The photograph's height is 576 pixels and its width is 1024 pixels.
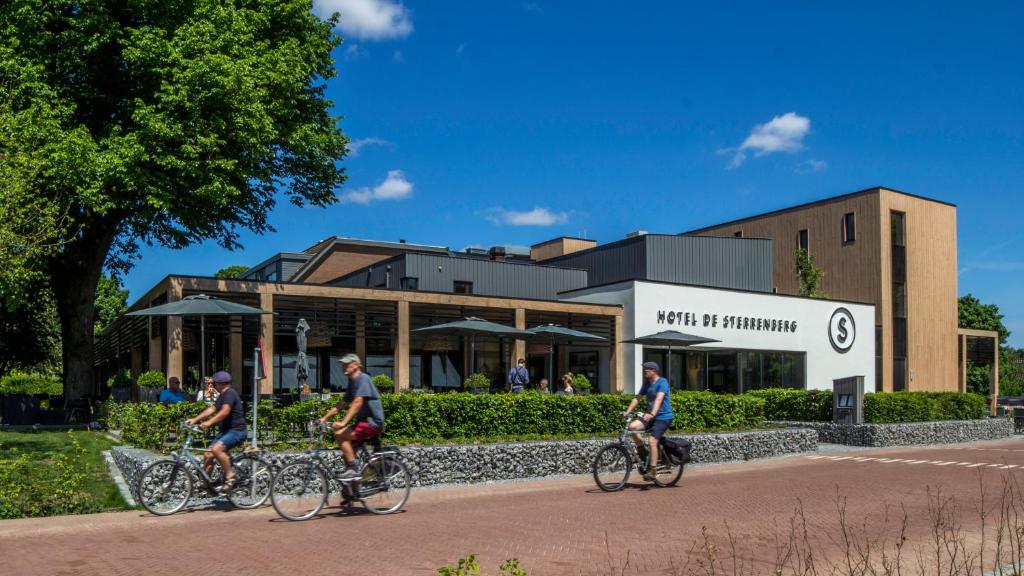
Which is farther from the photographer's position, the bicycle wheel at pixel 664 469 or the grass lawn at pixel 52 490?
the bicycle wheel at pixel 664 469

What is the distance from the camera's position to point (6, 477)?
10609 mm

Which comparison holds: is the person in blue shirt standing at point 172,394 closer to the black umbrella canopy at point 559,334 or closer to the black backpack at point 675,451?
the black backpack at point 675,451

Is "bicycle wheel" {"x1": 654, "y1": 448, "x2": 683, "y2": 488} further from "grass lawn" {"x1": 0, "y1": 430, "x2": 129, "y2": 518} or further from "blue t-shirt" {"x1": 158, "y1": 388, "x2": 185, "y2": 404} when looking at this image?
"blue t-shirt" {"x1": 158, "y1": 388, "x2": 185, "y2": 404}

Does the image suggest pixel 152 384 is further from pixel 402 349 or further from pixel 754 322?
pixel 754 322

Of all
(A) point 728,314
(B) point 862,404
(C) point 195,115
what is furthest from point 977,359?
(C) point 195,115

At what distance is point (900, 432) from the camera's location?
22.9 metres

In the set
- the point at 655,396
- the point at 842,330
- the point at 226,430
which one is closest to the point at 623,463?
the point at 655,396

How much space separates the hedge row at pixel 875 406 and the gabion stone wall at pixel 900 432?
0.39m

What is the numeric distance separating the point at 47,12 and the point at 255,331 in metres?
9.53

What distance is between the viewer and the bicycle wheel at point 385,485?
10.5 m

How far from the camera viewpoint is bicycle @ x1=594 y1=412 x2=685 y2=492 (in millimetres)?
12531

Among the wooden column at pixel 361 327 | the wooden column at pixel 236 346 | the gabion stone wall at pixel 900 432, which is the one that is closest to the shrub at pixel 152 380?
the wooden column at pixel 236 346

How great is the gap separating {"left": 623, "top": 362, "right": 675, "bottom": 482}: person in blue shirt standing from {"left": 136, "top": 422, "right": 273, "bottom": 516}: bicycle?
515 cm

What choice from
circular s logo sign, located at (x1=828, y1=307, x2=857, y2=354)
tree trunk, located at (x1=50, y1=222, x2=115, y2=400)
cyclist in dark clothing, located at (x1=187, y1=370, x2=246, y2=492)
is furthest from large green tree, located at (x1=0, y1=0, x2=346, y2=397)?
circular s logo sign, located at (x1=828, y1=307, x2=857, y2=354)
